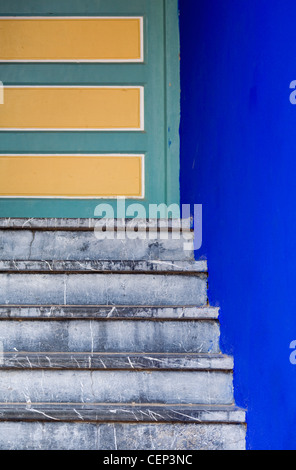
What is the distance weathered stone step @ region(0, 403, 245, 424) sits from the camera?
1557 mm

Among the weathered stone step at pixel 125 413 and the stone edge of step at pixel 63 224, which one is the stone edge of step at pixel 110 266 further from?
the weathered stone step at pixel 125 413

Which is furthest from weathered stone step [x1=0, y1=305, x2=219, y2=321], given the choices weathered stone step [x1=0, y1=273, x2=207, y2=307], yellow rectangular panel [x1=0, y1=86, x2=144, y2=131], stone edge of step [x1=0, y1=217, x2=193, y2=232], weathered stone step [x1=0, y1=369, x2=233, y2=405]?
yellow rectangular panel [x1=0, y1=86, x2=144, y2=131]

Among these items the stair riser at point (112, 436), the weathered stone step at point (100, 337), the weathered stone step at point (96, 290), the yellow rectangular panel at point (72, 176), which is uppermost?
the yellow rectangular panel at point (72, 176)

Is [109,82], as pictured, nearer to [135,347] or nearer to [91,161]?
[91,161]

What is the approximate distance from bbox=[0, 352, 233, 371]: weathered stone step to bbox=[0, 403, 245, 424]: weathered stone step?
0.13 m

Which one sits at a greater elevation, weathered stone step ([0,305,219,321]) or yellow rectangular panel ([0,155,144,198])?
yellow rectangular panel ([0,155,144,198])

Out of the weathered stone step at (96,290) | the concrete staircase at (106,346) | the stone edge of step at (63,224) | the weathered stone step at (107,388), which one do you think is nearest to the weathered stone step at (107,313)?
the concrete staircase at (106,346)

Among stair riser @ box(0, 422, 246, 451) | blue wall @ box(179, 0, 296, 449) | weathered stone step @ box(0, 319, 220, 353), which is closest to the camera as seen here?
blue wall @ box(179, 0, 296, 449)

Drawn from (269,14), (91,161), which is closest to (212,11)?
(269,14)

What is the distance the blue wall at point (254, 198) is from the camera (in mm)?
1235

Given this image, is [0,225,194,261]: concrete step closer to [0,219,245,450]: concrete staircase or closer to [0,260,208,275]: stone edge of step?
[0,219,245,450]: concrete staircase

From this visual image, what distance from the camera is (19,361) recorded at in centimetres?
172

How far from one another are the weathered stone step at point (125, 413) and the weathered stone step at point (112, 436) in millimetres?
16

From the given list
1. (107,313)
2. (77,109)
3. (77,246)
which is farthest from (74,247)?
(77,109)
